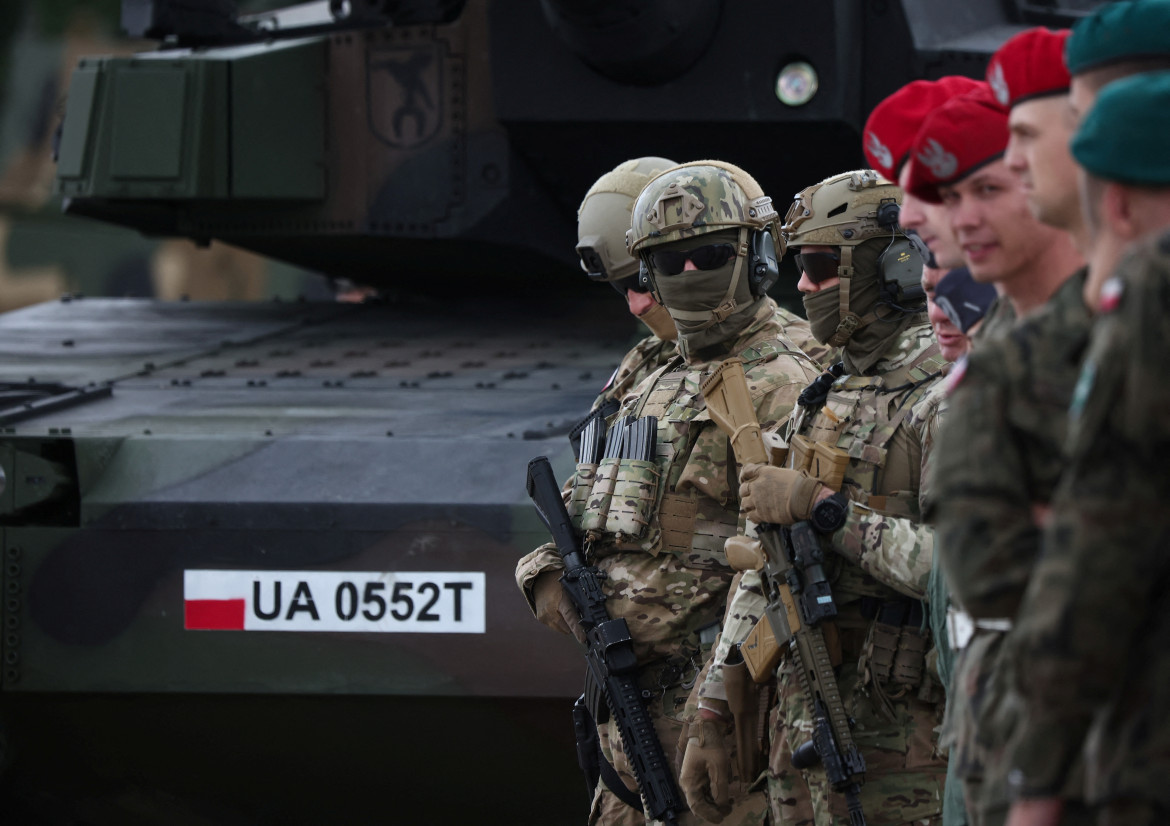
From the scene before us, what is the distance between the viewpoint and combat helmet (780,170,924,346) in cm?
299

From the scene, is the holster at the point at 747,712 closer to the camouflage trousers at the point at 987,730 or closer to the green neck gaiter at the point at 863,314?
the green neck gaiter at the point at 863,314

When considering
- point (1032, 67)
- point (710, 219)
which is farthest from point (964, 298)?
point (710, 219)

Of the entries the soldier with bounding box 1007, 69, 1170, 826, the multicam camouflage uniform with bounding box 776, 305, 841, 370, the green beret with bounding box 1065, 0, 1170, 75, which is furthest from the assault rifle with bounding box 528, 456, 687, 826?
the green beret with bounding box 1065, 0, 1170, 75

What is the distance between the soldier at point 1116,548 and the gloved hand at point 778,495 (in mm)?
1257

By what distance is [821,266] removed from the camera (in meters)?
3.08

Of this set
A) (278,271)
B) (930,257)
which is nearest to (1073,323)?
(930,257)

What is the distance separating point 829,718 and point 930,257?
2.65 feet

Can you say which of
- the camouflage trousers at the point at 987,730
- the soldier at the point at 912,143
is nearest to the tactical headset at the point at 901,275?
the soldier at the point at 912,143

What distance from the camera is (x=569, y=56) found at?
5.54 meters

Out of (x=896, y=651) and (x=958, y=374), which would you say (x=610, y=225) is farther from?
(x=958, y=374)

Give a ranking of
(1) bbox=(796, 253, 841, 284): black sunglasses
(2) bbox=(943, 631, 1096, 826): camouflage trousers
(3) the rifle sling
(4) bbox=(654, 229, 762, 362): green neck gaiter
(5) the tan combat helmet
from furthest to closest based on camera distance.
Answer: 1. (5) the tan combat helmet
2. (3) the rifle sling
3. (4) bbox=(654, 229, 762, 362): green neck gaiter
4. (1) bbox=(796, 253, 841, 284): black sunglasses
5. (2) bbox=(943, 631, 1096, 826): camouflage trousers

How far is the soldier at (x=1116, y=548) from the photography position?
1.42m

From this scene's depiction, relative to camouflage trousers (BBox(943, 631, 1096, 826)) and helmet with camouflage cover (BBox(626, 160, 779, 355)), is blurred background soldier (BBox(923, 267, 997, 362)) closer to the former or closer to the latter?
camouflage trousers (BBox(943, 631, 1096, 826))

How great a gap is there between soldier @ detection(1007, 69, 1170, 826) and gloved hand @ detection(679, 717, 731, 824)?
151 centimetres
